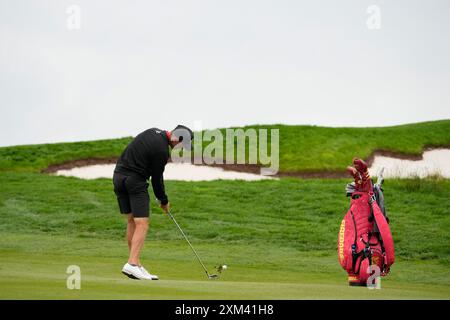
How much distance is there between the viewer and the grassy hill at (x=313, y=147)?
36.4 m

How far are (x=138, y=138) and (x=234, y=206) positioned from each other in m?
16.7

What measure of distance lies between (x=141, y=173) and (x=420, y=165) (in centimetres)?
2701

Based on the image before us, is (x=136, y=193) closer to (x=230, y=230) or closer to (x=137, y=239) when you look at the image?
(x=137, y=239)

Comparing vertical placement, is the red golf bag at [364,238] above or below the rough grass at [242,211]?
above

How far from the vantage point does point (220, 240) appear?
2166 cm

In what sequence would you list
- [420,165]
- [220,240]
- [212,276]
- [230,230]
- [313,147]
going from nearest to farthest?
[212,276] < [220,240] < [230,230] < [420,165] < [313,147]

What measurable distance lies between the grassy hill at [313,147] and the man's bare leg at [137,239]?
25097 mm

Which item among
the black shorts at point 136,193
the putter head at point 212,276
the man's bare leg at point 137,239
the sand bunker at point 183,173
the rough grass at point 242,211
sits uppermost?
the black shorts at point 136,193

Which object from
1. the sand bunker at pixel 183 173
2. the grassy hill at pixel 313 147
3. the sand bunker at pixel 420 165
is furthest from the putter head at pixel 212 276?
the grassy hill at pixel 313 147

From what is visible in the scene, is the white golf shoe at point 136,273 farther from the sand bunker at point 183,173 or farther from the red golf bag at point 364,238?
the sand bunker at point 183,173

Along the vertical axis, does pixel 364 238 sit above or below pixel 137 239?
below

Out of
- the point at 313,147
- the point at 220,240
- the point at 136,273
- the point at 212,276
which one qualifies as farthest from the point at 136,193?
the point at 313,147

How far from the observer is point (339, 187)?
99.5ft

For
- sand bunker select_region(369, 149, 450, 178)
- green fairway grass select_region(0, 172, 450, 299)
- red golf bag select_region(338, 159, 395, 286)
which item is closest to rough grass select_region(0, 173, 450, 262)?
green fairway grass select_region(0, 172, 450, 299)
